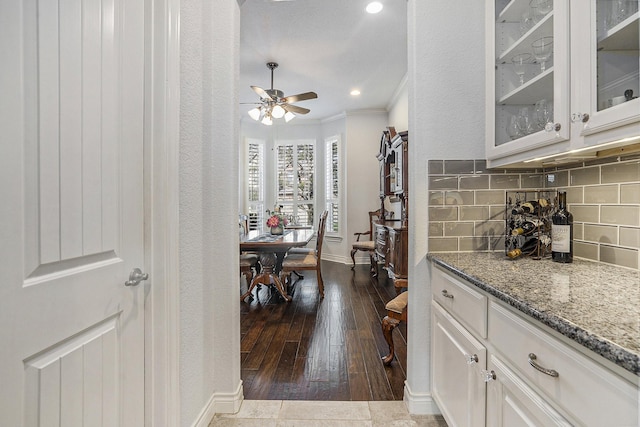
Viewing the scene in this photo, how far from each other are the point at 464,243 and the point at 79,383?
172cm

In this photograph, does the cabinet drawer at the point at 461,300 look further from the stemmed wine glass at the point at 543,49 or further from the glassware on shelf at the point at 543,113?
the stemmed wine glass at the point at 543,49

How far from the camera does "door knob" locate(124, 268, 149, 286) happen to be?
1.13 metres

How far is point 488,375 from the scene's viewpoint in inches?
41.4

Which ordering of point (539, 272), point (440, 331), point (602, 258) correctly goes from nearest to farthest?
1. point (539, 272)
2. point (602, 258)
3. point (440, 331)

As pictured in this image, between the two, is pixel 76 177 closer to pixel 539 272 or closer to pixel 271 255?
pixel 539 272

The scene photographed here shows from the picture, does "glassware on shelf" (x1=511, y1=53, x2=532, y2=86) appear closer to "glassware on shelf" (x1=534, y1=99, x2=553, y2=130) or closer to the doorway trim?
"glassware on shelf" (x1=534, y1=99, x2=553, y2=130)

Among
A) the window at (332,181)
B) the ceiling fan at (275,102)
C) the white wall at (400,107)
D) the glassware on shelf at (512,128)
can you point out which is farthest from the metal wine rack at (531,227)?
the window at (332,181)

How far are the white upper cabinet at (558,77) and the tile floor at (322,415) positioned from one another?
142 centimetres

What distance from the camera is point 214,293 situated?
1.67m

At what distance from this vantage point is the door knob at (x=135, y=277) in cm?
113

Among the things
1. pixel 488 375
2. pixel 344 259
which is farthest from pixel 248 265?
pixel 488 375

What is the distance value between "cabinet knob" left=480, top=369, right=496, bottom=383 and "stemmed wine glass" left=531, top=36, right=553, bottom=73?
47.1 inches

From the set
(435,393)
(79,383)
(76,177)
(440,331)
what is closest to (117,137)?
(76,177)

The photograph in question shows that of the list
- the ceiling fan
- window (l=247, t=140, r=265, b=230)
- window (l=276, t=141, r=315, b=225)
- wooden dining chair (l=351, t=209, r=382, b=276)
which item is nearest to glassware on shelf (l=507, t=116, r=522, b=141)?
the ceiling fan
